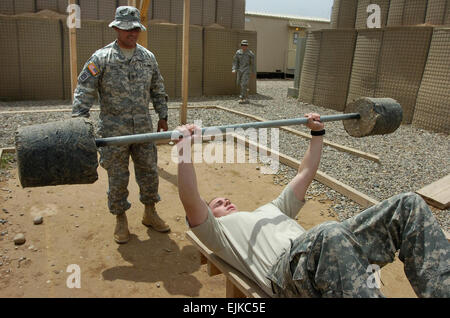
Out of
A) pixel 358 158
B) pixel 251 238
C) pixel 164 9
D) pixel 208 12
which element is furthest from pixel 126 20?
pixel 208 12

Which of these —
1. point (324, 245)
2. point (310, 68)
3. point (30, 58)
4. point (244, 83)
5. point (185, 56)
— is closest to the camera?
point (324, 245)

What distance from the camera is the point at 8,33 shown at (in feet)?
34.1

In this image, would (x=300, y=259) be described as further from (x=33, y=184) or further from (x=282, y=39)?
(x=282, y=39)

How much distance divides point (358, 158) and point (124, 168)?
13.1 feet

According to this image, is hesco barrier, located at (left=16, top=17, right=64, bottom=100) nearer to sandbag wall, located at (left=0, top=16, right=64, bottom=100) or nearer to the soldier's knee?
sandbag wall, located at (left=0, top=16, right=64, bottom=100)

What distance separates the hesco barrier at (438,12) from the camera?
876cm

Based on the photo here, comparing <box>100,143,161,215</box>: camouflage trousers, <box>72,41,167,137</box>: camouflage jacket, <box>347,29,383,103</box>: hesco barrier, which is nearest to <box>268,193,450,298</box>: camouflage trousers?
<box>100,143,161,215</box>: camouflage trousers

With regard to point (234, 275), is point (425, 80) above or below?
above

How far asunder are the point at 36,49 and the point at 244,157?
24.9 ft

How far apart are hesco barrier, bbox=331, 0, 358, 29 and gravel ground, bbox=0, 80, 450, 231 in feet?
10.8

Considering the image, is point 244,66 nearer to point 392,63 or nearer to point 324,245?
point 392,63

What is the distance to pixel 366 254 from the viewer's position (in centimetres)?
214

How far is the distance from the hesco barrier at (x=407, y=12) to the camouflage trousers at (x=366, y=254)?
8.91 meters

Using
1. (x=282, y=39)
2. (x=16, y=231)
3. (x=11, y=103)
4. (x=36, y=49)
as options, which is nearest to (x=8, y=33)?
(x=36, y=49)
